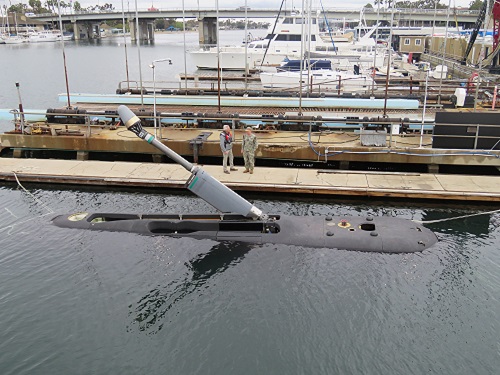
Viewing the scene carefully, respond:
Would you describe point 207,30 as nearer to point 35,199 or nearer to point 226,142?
point 226,142

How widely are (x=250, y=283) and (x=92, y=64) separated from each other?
8510 centimetres

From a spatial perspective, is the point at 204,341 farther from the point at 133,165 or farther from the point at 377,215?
the point at 133,165

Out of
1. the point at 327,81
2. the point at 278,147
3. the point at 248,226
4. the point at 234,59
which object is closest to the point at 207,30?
the point at 234,59

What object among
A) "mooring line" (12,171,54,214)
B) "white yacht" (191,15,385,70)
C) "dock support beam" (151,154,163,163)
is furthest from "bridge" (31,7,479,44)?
"mooring line" (12,171,54,214)

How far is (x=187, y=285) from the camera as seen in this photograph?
49.6 ft

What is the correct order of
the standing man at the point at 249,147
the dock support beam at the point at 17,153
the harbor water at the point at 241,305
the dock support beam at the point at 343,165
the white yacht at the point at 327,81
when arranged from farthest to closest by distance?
the white yacht at the point at 327,81 → the dock support beam at the point at 17,153 → the dock support beam at the point at 343,165 → the standing man at the point at 249,147 → the harbor water at the point at 241,305

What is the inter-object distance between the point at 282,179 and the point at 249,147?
203 cm

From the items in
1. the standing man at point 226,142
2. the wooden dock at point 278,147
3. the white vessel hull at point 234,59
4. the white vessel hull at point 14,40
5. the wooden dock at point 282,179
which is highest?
the white vessel hull at point 14,40

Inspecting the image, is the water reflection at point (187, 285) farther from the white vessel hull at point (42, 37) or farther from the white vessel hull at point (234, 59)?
the white vessel hull at point (42, 37)

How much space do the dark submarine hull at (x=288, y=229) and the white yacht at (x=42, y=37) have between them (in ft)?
570

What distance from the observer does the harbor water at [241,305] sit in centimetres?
1195

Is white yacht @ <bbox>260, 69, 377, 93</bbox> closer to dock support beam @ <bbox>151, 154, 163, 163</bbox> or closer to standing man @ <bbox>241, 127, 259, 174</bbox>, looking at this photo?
dock support beam @ <bbox>151, 154, 163, 163</bbox>

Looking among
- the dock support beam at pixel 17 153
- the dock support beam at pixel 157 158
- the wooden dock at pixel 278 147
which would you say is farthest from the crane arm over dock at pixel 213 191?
the dock support beam at pixel 17 153

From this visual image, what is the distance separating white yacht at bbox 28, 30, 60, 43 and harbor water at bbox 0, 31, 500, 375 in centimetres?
17347
